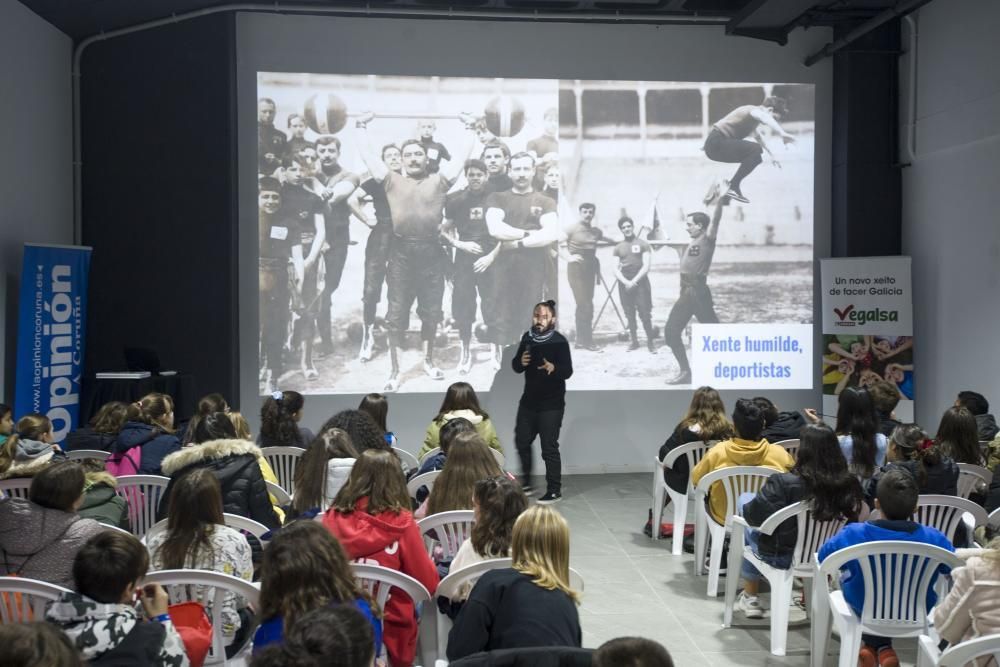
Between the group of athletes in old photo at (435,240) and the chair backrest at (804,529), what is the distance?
14.3ft

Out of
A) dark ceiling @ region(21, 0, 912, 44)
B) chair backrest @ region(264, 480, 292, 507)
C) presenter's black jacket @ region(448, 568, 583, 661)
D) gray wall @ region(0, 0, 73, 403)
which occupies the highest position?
dark ceiling @ region(21, 0, 912, 44)

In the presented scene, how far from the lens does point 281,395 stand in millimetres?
5492

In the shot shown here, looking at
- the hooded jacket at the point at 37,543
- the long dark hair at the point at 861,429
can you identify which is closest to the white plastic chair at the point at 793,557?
the long dark hair at the point at 861,429

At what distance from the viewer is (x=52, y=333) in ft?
23.1

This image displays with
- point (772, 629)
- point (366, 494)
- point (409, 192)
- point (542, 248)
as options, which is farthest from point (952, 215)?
point (366, 494)

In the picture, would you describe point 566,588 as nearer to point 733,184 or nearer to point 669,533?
point 669,533

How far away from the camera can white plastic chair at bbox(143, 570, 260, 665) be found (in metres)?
2.72

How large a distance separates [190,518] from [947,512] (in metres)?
3.01

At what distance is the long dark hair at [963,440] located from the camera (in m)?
4.70

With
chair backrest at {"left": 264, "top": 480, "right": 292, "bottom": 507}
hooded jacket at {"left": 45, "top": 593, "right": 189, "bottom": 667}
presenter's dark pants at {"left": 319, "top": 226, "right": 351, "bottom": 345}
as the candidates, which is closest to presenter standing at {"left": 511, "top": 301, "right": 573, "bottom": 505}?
presenter's dark pants at {"left": 319, "top": 226, "right": 351, "bottom": 345}

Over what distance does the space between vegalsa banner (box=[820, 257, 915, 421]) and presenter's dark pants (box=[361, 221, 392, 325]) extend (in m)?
3.75

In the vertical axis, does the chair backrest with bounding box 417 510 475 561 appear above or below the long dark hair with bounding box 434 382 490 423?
below

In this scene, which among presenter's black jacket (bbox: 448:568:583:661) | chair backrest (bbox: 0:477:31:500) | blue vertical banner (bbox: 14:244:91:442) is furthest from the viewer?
blue vertical banner (bbox: 14:244:91:442)

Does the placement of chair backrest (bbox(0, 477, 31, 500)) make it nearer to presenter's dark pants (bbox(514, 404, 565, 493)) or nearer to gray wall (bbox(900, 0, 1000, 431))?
presenter's dark pants (bbox(514, 404, 565, 493))
